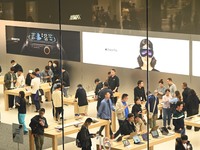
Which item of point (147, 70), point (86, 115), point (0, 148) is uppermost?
point (147, 70)

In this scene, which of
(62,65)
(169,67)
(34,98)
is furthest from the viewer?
(34,98)

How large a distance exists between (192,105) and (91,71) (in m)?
2.56

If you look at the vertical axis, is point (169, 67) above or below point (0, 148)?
above

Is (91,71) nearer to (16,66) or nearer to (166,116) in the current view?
(166,116)

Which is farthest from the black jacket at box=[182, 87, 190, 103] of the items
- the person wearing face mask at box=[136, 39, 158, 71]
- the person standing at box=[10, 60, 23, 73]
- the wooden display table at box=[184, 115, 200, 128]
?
the person standing at box=[10, 60, 23, 73]

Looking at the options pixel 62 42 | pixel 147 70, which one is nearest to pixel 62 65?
pixel 62 42

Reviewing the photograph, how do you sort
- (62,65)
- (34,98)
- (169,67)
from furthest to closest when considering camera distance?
(34,98) → (62,65) → (169,67)

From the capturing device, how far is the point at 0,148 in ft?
55.4

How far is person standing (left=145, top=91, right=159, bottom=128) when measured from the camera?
1475 centimetres

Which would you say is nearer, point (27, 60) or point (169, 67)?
point (169, 67)

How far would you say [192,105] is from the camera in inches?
587

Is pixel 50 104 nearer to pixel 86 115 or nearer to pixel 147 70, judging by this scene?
pixel 86 115

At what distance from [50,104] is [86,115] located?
98cm

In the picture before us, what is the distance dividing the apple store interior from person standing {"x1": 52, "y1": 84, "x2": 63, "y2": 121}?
2cm
